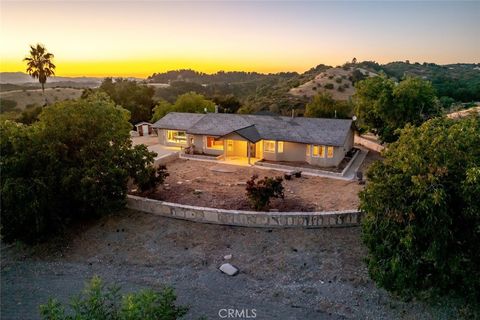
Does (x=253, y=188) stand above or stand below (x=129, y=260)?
above

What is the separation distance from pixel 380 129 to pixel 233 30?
20.7m

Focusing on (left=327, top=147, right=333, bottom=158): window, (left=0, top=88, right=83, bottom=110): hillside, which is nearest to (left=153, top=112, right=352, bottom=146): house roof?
(left=327, top=147, right=333, bottom=158): window

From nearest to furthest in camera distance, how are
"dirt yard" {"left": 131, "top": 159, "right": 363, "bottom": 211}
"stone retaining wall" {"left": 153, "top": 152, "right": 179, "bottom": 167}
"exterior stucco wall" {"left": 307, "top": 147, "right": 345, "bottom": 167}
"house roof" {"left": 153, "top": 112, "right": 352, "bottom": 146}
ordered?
"dirt yard" {"left": 131, "top": 159, "right": 363, "bottom": 211}
"exterior stucco wall" {"left": 307, "top": 147, "right": 345, "bottom": 167}
"house roof" {"left": 153, "top": 112, "right": 352, "bottom": 146}
"stone retaining wall" {"left": 153, "top": 152, "right": 179, "bottom": 167}

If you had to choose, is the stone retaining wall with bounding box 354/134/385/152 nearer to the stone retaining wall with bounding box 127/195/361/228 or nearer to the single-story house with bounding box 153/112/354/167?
the single-story house with bounding box 153/112/354/167

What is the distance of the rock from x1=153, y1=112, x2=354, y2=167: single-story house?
13952 millimetres

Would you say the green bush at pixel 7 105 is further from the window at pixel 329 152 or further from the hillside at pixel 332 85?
the window at pixel 329 152

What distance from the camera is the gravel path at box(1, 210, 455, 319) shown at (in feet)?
41.4

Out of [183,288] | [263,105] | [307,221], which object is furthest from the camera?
[263,105]

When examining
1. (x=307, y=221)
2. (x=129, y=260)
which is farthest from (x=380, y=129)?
(x=129, y=260)

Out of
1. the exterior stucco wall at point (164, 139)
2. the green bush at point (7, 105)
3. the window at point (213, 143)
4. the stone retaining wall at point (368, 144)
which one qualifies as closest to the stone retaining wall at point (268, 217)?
the window at point (213, 143)

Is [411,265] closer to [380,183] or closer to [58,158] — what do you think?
[380,183]

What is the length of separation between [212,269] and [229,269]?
0.82 meters

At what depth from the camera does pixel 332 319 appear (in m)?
11.9

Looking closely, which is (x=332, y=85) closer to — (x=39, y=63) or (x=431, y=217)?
(x=39, y=63)
